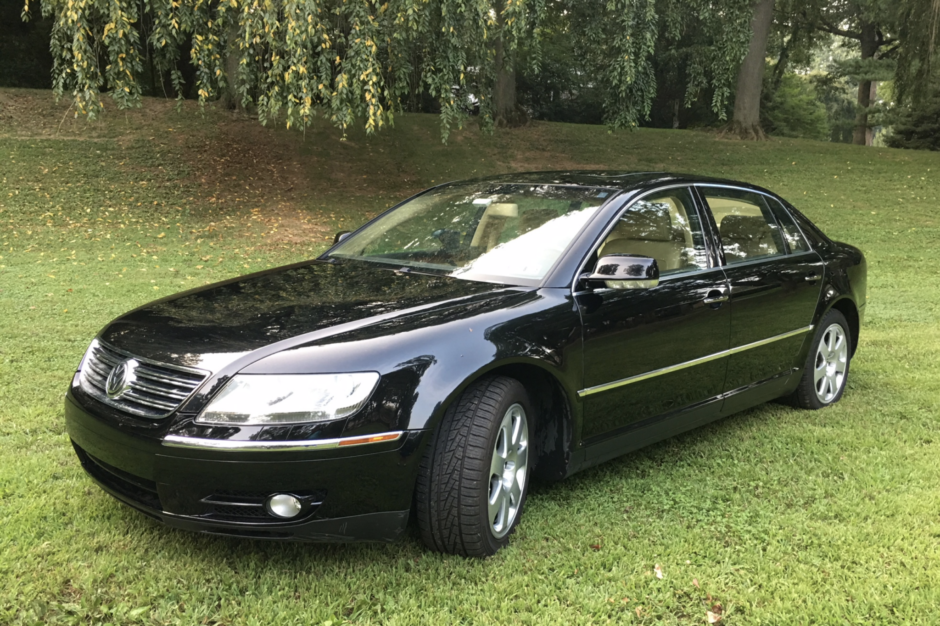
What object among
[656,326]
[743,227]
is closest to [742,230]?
[743,227]

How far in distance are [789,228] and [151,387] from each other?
12.7 feet

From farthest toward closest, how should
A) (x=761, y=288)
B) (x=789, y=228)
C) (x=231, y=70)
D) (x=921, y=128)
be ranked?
(x=921, y=128)
(x=231, y=70)
(x=789, y=228)
(x=761, y=288)

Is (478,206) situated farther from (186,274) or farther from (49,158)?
(49,158)

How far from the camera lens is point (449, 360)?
2.83 m

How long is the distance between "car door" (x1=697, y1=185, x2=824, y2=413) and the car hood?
1.56 metres

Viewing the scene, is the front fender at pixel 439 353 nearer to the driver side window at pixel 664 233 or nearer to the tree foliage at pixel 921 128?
the driver side window at pixel 664 233

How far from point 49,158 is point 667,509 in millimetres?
16262

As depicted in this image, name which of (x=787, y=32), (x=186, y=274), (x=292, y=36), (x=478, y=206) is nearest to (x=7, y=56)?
(x=186, y=274)

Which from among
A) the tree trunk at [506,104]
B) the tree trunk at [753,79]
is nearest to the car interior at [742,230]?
the tree trunk at [753,79]

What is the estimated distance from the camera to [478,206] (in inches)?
162

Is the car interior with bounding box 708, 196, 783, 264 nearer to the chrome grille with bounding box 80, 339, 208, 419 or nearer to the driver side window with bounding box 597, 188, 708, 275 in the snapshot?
the driver side window with bounding box 597, 188, 708, 275

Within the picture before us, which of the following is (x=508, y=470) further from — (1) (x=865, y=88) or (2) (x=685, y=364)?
(1) (x=865, y=88)

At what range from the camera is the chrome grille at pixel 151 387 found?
2654mm

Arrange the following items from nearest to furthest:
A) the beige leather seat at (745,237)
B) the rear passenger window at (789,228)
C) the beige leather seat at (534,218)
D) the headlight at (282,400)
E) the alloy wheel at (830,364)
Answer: the headlight at (282,400)
the beige leather seat at (534,218)
the beige leather seat at (745,237)
the rear passenger window at (789,228)
the alloy wheel at (830,364)
